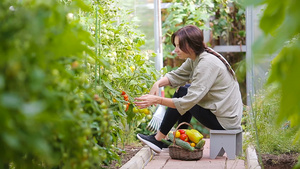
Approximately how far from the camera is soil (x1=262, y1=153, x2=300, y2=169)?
312cm

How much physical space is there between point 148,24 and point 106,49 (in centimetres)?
225

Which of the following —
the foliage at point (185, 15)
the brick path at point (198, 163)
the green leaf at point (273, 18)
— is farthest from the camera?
the foliage at point (185, 15)

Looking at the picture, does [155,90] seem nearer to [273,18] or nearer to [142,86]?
[142,86]

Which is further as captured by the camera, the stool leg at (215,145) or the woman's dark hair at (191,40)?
the woman's dark hair at (191,40)

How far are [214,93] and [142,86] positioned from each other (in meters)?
0.57

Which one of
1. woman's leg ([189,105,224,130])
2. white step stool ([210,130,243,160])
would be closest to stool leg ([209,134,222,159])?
white step stool ([210,130,243,160])

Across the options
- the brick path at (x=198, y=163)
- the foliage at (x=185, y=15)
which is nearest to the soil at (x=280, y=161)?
the brick path at (x=198, y=163)

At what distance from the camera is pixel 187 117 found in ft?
13.3

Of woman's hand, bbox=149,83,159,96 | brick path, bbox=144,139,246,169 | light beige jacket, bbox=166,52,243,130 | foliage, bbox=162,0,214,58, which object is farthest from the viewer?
foliage, bbox=162,0,214,58

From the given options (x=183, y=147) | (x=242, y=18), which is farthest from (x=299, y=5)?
(x=242, y=18)

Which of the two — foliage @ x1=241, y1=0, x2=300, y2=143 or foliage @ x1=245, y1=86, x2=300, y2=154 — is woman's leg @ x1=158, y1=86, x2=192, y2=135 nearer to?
foliage @ x1=245, y1=86, x2=300, y2=154

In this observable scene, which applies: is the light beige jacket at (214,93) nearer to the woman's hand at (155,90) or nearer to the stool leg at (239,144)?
the stool leg at (239,144)

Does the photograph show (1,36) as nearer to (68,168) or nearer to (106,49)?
(68,168)

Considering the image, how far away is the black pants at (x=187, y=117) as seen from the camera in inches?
151
